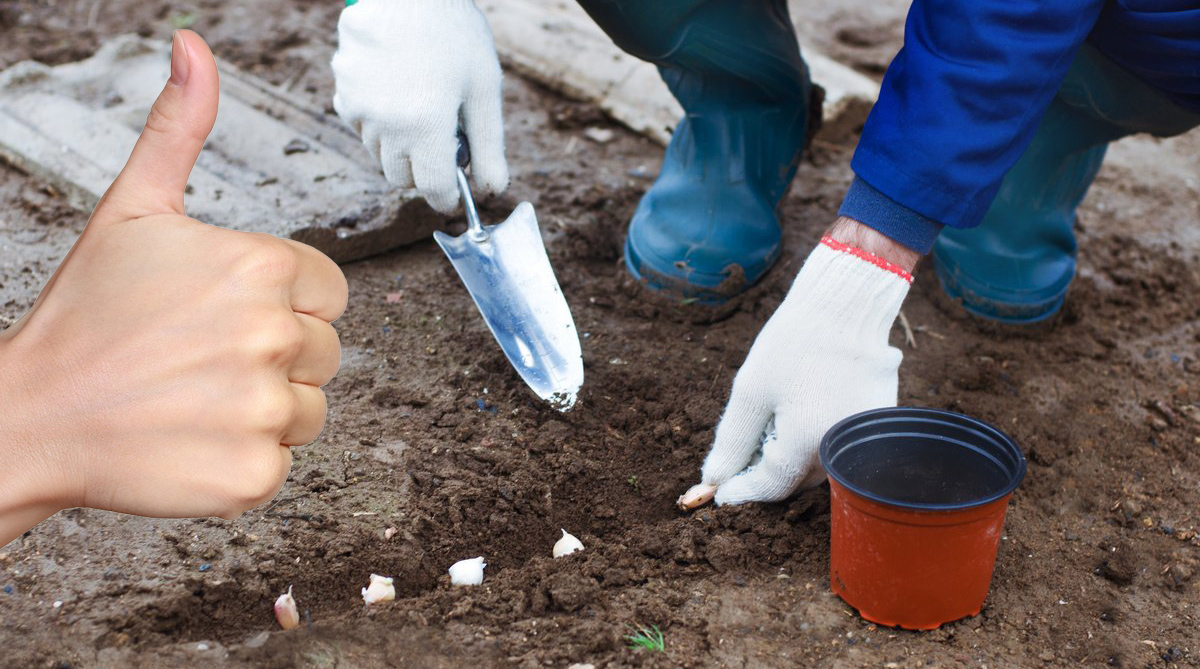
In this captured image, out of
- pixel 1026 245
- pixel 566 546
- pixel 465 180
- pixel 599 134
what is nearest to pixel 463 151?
pixel 465 180

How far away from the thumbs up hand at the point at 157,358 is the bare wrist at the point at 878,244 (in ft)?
2.92

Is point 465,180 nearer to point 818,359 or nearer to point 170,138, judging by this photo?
point 818,359

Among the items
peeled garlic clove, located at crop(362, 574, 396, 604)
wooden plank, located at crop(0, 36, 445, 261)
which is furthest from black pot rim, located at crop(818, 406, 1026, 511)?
wooden plank, located at crop(0, 36, 445, 261)

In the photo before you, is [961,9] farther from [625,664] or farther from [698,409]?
[625,664]

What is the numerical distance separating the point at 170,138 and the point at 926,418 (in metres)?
1.11

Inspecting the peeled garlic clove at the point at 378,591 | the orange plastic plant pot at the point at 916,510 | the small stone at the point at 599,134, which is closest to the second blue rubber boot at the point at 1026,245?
the orange plastic plant pot at the point at 916,510

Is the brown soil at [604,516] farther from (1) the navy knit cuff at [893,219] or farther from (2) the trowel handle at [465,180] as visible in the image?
(1) the navy knit cuff at [893,219]

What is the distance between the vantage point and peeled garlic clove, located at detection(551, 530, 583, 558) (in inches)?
64.1

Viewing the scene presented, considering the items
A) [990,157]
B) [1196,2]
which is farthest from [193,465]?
[1196,2]

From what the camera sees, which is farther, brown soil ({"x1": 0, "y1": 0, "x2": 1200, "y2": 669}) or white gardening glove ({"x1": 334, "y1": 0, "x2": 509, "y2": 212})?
white gardening glove ({"x1": 334, "y1": 0, "x2": 509, "y2": 212})

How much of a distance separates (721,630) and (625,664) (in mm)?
160

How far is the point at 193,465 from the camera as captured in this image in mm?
1117

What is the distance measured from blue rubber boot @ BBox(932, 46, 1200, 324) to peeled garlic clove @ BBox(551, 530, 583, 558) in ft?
3.81

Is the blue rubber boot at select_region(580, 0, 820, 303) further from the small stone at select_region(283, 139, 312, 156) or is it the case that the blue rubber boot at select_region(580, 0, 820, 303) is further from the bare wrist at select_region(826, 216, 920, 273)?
the small stone at select_region(283, 139, 312, 156)
